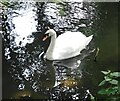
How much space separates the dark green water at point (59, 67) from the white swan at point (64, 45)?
0.12ft

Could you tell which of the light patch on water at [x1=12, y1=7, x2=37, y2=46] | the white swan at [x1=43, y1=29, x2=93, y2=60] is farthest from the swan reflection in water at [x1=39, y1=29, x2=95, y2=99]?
the light patch on water at [x1=12, y1=7, x2=37, y2=46]

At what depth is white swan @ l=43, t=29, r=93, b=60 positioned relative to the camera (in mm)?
1599

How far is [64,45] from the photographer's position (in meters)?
1.60

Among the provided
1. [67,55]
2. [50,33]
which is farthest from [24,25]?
[67,55]

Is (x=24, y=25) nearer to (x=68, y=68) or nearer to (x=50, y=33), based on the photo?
(x=50, y=33)

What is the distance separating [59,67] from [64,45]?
5.0 inches

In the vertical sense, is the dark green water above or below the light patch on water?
below

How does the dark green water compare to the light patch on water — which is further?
the light patch on water

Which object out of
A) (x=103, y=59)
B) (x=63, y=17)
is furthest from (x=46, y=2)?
(x=103, y=59)

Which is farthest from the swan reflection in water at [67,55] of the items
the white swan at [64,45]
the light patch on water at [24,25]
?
the light patch on water at [24,25]

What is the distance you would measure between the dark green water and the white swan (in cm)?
4

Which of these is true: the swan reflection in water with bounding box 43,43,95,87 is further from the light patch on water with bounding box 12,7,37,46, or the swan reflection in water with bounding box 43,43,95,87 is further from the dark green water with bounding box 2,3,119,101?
the light patch on water with bounding box 12,7,37,46

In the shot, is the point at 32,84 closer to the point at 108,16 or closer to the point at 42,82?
the point at 42,82

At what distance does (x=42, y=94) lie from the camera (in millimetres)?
1504
